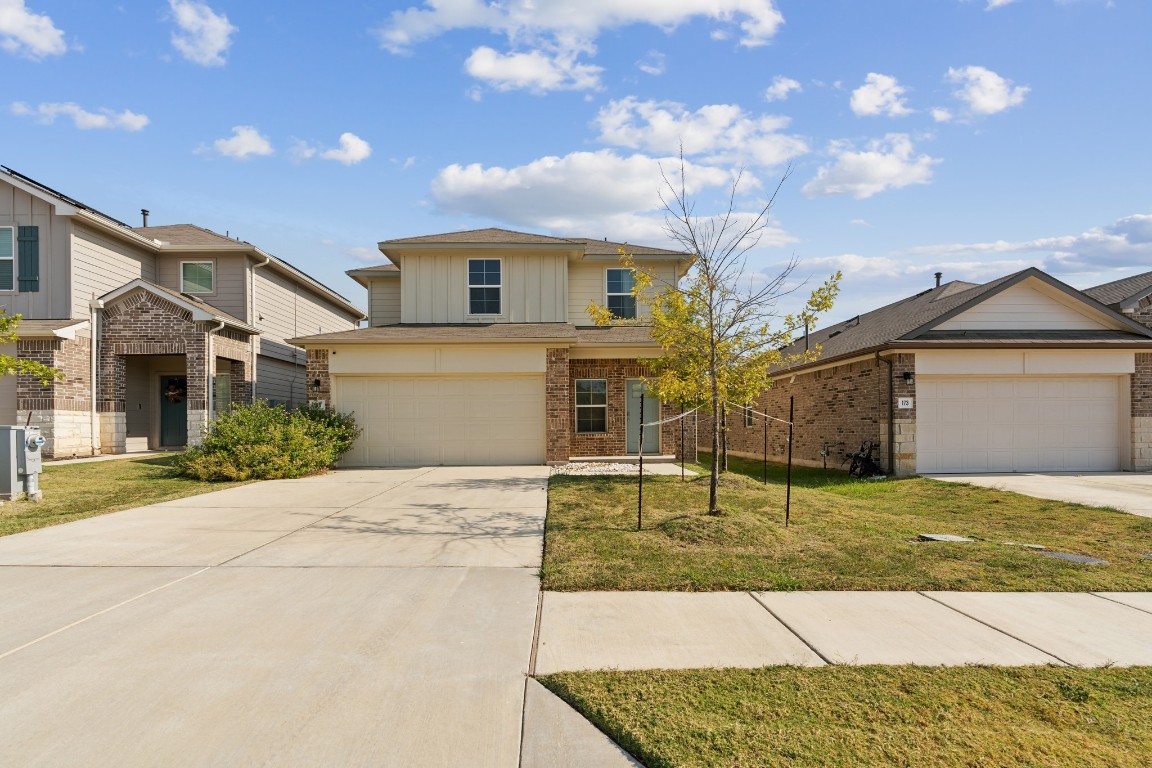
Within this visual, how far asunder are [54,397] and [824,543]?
18.0 m

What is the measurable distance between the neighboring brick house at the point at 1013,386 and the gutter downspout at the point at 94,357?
773 inches

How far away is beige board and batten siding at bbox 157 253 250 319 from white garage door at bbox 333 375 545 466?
20.4ft

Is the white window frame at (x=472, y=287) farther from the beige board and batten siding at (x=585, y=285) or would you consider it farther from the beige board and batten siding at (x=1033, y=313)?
the beige board and batten siding at (x=1033, y=313)

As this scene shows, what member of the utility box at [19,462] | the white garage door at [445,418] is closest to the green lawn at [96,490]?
the utility box at [19,462]

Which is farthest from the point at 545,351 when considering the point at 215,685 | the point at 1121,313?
the point at 1121,313

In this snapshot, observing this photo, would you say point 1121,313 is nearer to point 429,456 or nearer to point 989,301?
point 989,301

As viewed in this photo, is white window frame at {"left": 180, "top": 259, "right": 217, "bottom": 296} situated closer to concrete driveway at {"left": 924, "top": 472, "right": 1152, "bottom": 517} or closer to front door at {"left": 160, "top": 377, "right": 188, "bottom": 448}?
front door at {"left": 160, "top": 377, "right": 188, "bottom": 448}

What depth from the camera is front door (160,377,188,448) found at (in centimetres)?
2083

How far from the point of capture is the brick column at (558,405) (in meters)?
16.3

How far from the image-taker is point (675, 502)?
1031 cm

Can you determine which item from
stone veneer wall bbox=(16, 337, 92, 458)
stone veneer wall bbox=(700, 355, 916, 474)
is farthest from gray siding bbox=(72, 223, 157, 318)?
stone veneer wall bbox=(700, 355, 916, 474)

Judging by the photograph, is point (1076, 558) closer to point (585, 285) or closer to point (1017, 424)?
point (1017, 424)

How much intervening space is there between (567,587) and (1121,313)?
18.6 metres

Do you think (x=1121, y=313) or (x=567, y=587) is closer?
(x=567, y=587)
